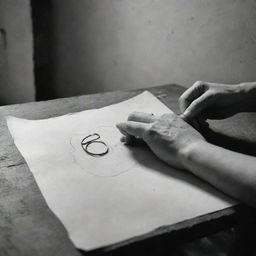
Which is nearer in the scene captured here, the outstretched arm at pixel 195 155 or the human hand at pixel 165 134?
the outstretched arm at pixel 195 155

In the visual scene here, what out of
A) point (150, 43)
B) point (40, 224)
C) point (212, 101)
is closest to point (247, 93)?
point (212, 101)

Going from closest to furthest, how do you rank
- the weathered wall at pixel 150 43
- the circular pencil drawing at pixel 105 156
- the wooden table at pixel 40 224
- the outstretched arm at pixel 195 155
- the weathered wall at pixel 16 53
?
the wooden table at pixel 40 224
the outstretched arm at pixel 195 155
the circular pencil drawing at pixel 105 156
the weathered wall at pixel 150 43
the weathered wall at pixel 16 53

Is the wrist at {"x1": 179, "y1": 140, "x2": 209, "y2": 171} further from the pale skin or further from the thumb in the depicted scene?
the thumb

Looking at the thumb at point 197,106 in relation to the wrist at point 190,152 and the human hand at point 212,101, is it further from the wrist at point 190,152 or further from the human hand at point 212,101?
the wrist at point 190,152

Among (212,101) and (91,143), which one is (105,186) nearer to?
(91,143)

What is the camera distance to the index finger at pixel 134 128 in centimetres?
77

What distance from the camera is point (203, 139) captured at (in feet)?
2.43

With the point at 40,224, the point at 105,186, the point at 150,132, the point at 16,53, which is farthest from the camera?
the point at 16,53

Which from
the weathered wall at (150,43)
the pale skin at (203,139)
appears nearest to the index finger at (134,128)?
the pale skin at (203,139)

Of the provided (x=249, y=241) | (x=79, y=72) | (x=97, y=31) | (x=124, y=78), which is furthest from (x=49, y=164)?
(x=79, y=72)

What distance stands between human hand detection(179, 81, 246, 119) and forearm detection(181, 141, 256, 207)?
0.63 ft

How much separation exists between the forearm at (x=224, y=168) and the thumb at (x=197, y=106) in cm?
18

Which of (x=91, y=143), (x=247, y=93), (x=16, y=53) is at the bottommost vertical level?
(x=16, y=53)

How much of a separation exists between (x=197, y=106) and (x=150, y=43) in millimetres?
848
